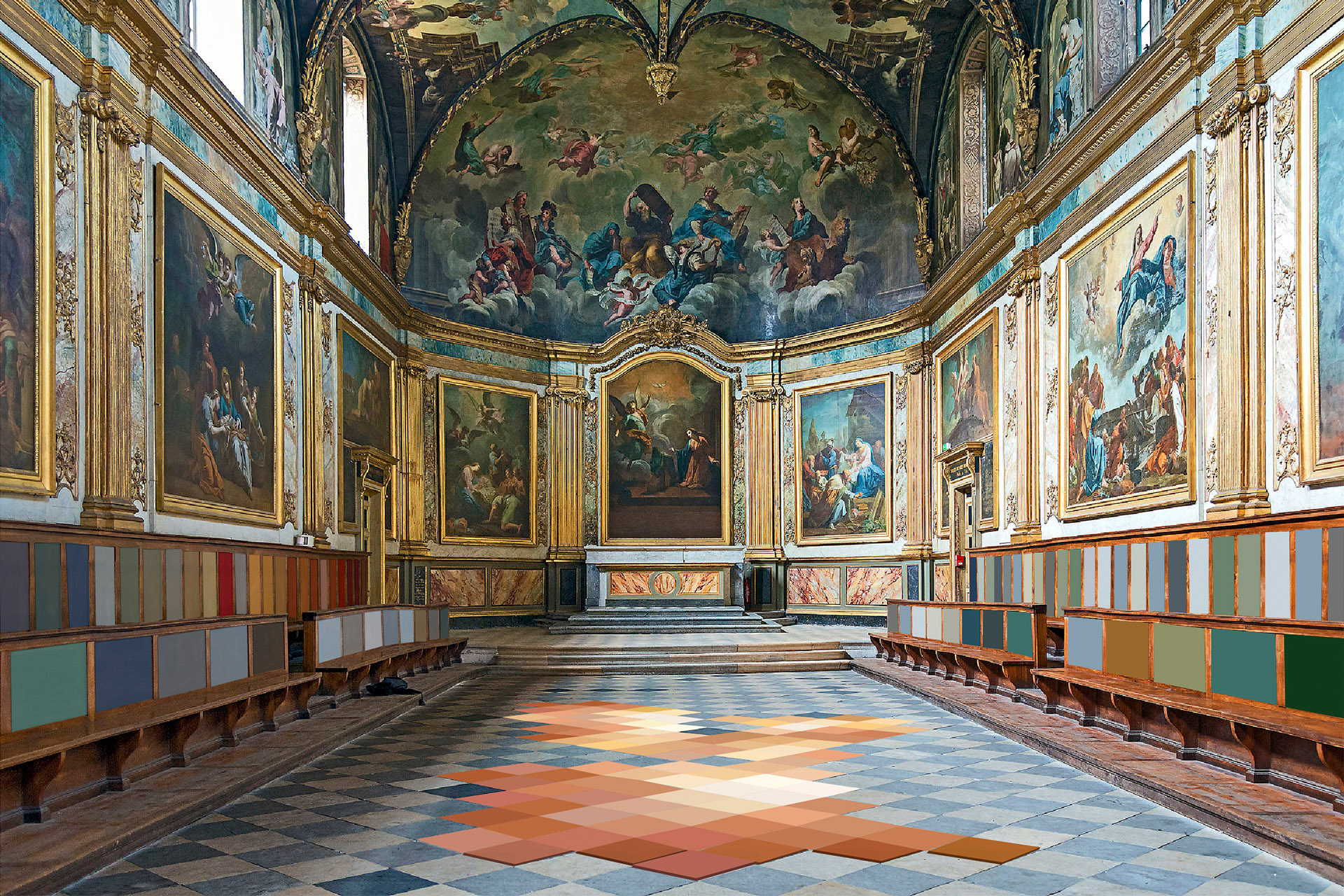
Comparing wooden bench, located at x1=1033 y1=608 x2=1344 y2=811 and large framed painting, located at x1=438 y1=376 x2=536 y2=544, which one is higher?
large framed painting, located at x1=438 y1=376 x2=536 y2=544

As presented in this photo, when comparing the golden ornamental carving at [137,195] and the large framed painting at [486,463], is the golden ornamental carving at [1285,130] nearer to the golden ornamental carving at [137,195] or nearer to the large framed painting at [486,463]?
the golden ornamental carving at [137,195]

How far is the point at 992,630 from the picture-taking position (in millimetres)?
13391

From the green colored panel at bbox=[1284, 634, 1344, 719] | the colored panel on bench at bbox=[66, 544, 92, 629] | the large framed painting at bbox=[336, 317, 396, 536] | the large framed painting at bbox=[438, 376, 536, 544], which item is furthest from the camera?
the large framed painting at bbox=[438, 376, 536, 544]

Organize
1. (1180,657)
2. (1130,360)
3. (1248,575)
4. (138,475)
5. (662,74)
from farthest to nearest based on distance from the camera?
(662,74) → (1130,360) → (138,475) → (1248,575) → (1180,657)

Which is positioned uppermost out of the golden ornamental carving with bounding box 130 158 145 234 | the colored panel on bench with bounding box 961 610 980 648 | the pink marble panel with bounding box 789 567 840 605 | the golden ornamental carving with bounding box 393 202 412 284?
the golden ornamental carving with bounding box 393 202 412 284

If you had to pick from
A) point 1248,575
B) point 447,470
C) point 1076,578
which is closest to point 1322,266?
point 1248,575

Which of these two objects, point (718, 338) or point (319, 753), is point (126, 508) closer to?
point (319, 753)

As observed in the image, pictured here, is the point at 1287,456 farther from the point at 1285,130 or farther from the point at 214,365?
the point at 214,365

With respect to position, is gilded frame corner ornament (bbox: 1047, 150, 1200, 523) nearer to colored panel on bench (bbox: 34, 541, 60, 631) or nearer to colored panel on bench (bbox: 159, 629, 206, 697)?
colored panel on bench (bbox: 159, 629, 206, 697)

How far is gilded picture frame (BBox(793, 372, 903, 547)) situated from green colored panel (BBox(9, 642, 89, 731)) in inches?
708

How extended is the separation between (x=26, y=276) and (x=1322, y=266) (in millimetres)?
10903

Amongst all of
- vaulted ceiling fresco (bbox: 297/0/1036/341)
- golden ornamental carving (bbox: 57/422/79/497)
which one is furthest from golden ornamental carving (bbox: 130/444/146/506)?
vaulted ceiling fresco (bbox: 297/0/1036/341)

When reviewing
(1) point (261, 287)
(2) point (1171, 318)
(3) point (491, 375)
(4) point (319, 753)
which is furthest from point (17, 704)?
(3) point (491, 375)

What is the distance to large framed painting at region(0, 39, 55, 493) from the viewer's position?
8.98m
